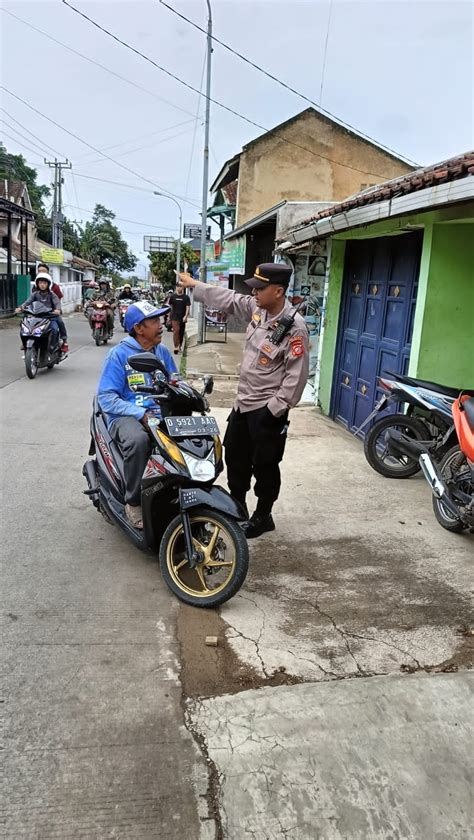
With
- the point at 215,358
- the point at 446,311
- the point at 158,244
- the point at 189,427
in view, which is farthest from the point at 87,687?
the point at 158,244

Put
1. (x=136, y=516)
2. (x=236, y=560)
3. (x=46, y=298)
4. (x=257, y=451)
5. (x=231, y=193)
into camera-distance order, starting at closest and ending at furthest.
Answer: (x=236, y=560), (x=136, y=516), (x=257, y=451), (x=46, y=298), (x=231, y=193)

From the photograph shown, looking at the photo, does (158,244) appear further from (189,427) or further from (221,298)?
(189,427)

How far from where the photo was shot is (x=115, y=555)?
3.88m

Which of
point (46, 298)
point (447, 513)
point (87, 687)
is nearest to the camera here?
point (87, 687)

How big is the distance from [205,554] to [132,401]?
111cm

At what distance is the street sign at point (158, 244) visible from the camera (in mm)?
48031

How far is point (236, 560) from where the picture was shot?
311 cm

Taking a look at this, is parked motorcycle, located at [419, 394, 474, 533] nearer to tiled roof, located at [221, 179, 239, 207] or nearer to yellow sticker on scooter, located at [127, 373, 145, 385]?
yellow sticker on scooter, located at [127, 373, 145, 385]

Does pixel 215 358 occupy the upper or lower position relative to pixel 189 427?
lower

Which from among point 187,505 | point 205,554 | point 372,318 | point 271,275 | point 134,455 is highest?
point 271,275

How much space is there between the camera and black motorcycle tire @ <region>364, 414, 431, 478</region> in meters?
5.33

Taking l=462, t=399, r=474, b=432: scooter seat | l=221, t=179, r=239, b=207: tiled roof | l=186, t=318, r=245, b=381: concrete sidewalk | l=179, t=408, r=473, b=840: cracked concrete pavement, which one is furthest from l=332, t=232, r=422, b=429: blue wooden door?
l=221, t=179, r=239, b=207: tiled roof

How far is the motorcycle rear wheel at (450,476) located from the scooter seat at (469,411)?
0.44 m

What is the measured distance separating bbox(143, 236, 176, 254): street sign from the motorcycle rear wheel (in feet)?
151
